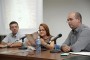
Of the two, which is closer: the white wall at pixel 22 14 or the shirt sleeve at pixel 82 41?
the shirt sleeve at pixel 82 41

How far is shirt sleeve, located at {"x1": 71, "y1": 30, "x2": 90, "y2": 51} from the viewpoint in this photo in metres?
2.66

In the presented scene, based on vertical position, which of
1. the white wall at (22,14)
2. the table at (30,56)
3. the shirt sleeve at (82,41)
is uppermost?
the white wall at (22,14)

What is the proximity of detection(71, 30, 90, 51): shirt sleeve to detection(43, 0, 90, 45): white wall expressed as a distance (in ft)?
6.56

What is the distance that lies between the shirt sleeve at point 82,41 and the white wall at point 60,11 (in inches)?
78.8

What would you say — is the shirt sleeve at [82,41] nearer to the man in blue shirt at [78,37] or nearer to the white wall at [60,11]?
the man in blue shirt at [78,37]

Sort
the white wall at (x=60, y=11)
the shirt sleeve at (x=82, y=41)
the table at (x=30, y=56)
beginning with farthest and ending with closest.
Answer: the white wall at (x=60, y=11)
the shirt sleeve at (x=82, y=41)
the table at (x=30, y=56)

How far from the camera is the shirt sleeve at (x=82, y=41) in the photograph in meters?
2.66

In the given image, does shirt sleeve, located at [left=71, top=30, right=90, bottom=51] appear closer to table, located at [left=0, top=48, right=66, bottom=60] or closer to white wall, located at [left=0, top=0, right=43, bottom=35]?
table, located at [left=0, top=48, right=66, bottom=60]

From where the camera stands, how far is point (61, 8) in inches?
186

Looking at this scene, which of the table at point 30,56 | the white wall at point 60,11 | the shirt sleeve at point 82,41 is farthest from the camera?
the white wall at point 60,11

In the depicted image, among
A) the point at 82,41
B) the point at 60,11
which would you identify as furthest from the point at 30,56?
the point at 60,11

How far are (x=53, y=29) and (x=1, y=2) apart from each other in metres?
1.50

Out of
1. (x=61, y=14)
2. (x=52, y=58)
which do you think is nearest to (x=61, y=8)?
(x=61, y=14)

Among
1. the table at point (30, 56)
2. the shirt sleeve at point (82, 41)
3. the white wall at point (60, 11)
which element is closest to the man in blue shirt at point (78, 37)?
the shirt sleeve at point (82, 41)
